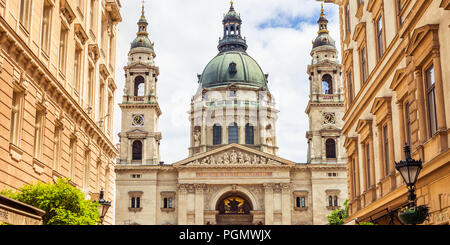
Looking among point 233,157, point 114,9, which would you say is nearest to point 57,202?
point 114,9

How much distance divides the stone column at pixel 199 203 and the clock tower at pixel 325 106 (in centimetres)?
1480

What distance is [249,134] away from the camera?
90125 mm

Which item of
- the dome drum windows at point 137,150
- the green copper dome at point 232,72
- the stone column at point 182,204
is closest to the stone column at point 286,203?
the stone column at point 182,204

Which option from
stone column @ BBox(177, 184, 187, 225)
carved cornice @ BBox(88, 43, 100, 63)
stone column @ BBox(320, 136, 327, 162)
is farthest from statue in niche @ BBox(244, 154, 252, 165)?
carved cornice @ BBox(88, 43, 100, 63)

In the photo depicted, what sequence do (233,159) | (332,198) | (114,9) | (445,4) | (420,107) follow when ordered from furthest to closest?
(233,159), (332,198), (114,9), (420,107), (445,4)

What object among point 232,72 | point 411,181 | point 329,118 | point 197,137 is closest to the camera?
point 411,181

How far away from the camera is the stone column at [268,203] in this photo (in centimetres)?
7181

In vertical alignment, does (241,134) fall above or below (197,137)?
above

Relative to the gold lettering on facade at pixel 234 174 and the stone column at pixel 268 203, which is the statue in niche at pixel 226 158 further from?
the stone column at pixel 268 203

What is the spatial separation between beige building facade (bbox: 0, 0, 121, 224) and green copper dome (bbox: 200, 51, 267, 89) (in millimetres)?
63028

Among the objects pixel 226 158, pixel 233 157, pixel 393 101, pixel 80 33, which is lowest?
pixel 393 101

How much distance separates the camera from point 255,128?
90312mm

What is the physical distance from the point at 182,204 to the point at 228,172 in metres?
7.03

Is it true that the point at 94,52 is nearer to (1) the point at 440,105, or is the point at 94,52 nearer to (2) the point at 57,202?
(2) the point at 57,202
